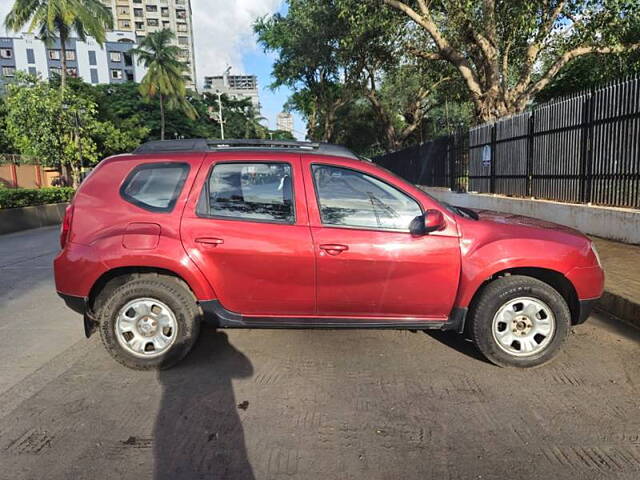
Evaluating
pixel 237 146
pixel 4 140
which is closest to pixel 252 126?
pixel 4 140

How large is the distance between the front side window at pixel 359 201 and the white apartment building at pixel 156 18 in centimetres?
10407

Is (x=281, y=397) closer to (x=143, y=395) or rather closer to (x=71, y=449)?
(x=143, y=395)

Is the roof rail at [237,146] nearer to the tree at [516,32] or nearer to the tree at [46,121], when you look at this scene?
the tree at [516,32]

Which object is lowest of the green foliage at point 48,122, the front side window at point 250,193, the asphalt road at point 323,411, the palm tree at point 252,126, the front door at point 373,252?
the asphalt road at point 323,411

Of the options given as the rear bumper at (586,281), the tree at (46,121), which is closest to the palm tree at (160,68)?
the tree at (46,121)

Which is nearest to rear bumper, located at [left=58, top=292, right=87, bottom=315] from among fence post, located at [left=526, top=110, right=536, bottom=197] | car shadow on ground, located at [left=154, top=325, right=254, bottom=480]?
car shadow on ground, located at [left=154, top=325, right=254, bottom=480]

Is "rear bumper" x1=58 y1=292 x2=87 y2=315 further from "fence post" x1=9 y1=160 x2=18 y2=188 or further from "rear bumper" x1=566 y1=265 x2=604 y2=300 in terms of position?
"fence post" x1=9 y1=160 x2=18 y2=188

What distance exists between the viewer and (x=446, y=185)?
1569 centimetres

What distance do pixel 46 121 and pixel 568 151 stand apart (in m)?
21.9

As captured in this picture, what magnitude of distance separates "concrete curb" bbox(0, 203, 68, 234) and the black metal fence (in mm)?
14049

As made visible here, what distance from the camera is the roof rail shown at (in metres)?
3.83

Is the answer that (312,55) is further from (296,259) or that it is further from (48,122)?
(296,259)

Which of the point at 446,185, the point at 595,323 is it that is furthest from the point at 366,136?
the point at 595,323

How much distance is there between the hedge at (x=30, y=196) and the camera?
14.5 metres
